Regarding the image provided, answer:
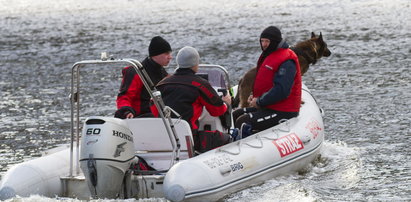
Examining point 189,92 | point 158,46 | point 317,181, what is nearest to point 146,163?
point 189,92

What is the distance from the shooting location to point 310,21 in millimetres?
30953

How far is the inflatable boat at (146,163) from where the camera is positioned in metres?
7.79

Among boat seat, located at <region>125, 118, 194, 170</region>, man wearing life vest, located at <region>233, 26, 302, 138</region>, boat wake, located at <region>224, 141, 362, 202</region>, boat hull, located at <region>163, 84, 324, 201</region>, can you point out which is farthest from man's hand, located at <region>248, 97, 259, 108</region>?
boat seat, located at <region>125, 118, 194, 170</region>

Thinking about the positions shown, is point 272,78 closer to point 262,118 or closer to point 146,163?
point 262,118

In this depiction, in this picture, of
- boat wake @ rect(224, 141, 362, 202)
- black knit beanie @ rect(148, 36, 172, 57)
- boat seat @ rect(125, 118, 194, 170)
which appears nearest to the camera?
boat seat @ rect(125, 118, 194, 170)

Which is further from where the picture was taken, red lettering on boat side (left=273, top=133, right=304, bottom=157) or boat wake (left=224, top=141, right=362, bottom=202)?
red lettering on boat side (left=273, top=133, right=304, bottom=157)

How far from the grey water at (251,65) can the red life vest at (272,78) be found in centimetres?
78

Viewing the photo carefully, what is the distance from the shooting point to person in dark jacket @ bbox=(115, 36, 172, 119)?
29.9 ft

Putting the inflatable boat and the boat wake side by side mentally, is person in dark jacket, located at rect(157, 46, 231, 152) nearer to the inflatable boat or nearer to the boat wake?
the inflatable boat

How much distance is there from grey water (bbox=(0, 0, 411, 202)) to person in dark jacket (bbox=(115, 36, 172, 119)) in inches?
61.0

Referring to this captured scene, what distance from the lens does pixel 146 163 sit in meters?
8.52

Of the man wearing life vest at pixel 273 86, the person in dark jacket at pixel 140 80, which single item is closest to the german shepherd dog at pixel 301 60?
the man wearing life vest at pixel 273 86

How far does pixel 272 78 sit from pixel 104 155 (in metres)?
2.76

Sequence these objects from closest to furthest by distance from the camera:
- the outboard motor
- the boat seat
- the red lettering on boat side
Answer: the outboard motor, the boat seat, the red lettering on boat side
